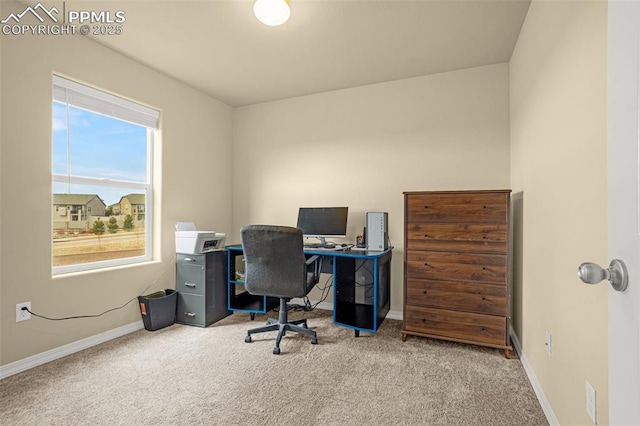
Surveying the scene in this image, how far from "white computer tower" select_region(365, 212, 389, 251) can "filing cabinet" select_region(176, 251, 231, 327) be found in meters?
1.54

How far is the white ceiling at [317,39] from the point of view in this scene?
7.20ft

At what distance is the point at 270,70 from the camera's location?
314cm

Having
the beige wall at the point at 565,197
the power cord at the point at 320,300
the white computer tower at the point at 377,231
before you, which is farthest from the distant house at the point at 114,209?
the beige wall at the point at 565,197

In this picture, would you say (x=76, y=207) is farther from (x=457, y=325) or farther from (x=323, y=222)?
(x=457, y=325)

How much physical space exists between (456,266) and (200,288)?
2.32 m

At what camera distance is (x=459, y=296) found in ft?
8.30

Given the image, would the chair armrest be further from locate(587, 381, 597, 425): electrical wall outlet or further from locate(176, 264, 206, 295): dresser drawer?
locate(587, 381, 597, 425): electrical wall outlet

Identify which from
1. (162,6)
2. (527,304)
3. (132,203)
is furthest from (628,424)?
(132,203)

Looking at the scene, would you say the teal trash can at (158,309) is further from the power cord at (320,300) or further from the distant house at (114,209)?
the power cord at (320,300)

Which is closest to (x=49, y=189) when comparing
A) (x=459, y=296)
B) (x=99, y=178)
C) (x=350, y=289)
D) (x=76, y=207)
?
(x=76, y=207)

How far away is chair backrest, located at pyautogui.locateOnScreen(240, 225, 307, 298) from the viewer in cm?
248

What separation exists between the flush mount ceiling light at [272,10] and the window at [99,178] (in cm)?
164

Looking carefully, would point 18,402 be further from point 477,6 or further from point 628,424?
point 477,6

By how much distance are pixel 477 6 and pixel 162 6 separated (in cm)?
215
